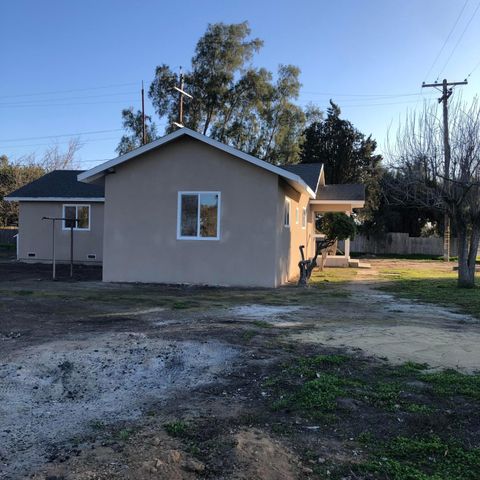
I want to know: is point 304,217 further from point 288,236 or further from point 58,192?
point 58,192

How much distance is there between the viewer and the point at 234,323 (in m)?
8.51

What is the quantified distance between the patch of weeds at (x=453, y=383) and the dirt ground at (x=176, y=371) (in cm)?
45

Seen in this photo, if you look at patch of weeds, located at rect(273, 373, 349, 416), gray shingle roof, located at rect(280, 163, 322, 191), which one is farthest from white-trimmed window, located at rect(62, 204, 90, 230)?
patch of weeds, located at rect(273, 373, 349, 416)

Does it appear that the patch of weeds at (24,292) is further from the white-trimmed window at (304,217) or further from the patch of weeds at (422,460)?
the white-trimmed window at (304,217)

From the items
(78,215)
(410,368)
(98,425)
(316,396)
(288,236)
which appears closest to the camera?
(98,425)

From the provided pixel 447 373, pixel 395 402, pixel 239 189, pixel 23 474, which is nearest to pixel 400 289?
pixel 239 189

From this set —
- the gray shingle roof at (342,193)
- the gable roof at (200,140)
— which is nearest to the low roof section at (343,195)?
the gray shingle roof at (342,193)

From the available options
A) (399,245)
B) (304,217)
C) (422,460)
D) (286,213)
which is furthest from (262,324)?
(399,245)

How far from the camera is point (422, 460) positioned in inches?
144

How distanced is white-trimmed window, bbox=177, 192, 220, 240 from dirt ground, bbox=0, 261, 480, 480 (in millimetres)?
3173

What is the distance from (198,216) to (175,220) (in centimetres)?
65

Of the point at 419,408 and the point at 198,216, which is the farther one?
the point at 198,216

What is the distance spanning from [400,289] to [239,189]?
5.23 metres

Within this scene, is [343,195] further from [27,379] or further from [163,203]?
[27,379]
